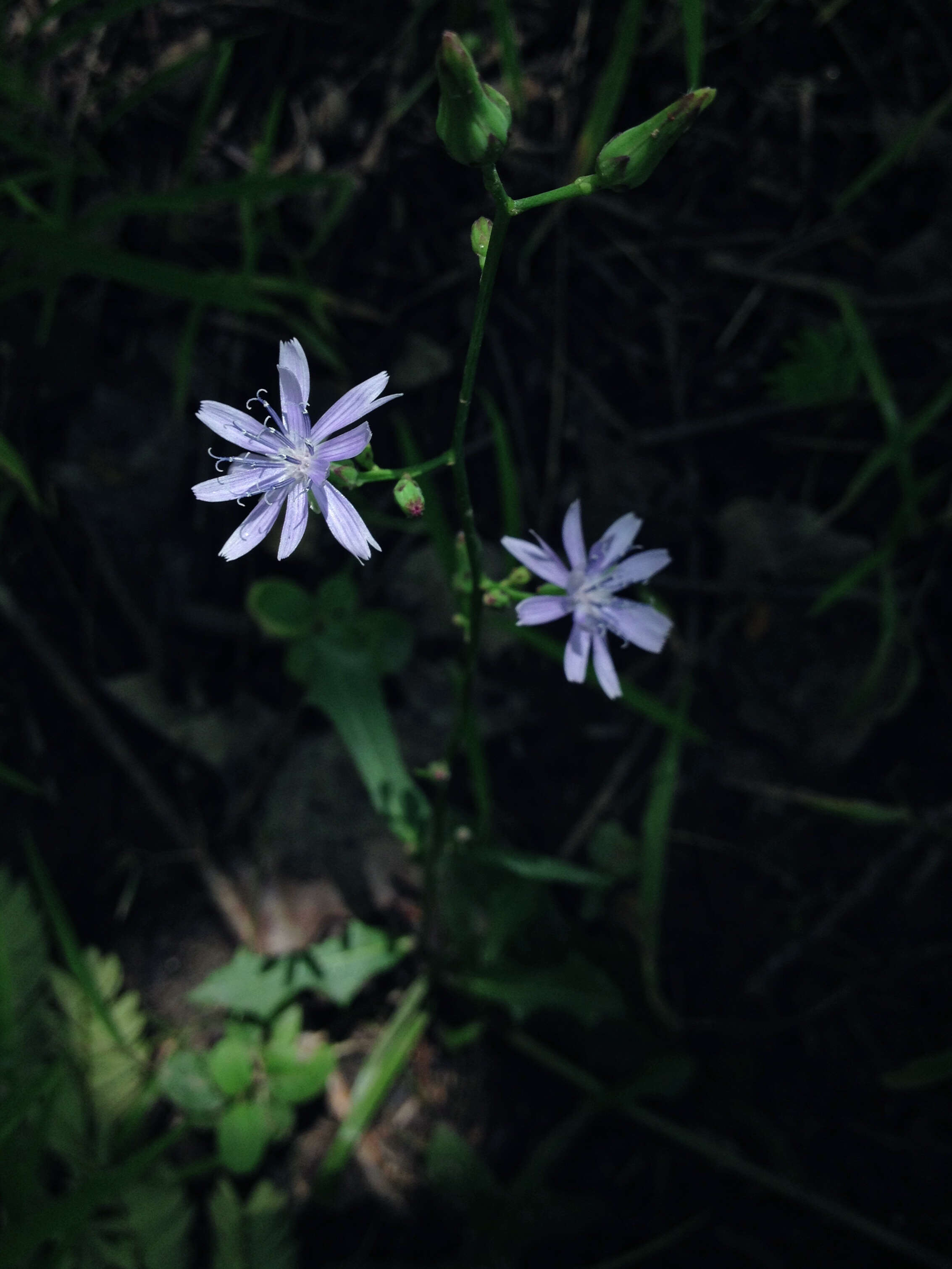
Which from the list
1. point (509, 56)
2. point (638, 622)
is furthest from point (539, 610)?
point (509, 56)

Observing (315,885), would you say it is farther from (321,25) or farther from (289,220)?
(321,25)

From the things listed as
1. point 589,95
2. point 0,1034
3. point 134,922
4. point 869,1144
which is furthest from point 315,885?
point 589,95

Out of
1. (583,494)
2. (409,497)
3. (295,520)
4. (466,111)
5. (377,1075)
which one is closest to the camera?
(466,111)

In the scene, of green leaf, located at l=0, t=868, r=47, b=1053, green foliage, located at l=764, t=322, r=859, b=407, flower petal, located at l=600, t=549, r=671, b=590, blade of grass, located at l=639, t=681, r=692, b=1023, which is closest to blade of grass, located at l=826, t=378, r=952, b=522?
green foliage, located at l=764, t=322, r=859, b=407

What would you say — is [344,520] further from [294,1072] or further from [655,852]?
[294,1072]

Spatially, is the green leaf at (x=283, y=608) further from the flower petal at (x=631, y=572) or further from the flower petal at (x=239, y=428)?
the flower petal at (x=631, y=572)

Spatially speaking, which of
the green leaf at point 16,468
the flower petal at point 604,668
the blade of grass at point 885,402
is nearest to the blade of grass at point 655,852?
the flower petal at point 604,668
